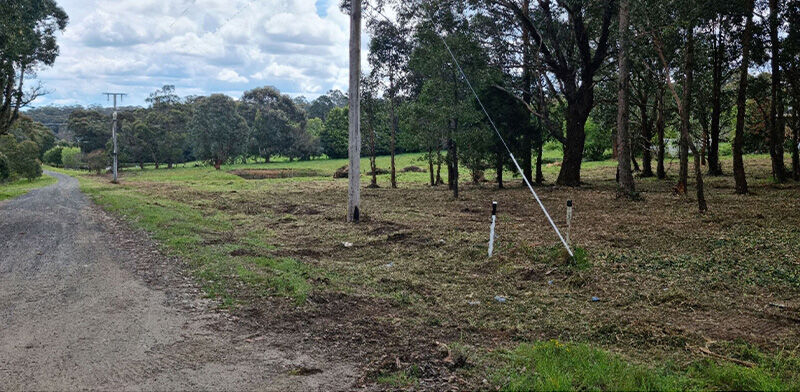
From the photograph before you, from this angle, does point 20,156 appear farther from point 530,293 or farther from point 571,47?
point 530,293

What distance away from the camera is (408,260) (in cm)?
1147

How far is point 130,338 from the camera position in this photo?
21.3 ft

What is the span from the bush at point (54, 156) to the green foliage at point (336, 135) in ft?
176

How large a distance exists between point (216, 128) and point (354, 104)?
6324cm

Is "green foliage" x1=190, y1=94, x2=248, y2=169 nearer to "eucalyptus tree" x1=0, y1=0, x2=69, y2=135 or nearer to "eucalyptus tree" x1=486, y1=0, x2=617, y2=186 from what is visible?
"eucalyptus tree" x1=0, y1=0, x2=69, y2=135

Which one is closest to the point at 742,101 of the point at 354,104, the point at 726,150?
the point at 354,104

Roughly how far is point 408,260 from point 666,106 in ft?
89.4

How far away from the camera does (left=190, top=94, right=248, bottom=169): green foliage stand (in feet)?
246

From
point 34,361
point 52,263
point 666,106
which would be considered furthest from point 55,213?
point 666,106

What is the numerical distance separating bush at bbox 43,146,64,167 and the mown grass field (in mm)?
103118

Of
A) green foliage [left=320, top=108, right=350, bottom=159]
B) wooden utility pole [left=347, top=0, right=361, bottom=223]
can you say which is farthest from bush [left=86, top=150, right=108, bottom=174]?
wooden utility pole [left=347, top=0, right=361, bottom=223]

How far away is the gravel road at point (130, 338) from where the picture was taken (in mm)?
5304

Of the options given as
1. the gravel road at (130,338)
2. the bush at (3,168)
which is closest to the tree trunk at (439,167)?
the gravel road at (130,338)

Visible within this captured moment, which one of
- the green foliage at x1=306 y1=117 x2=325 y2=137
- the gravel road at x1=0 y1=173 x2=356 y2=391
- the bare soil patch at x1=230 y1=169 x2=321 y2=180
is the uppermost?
the green foliage at x1=306 y1=117 x2=325 y2=137
